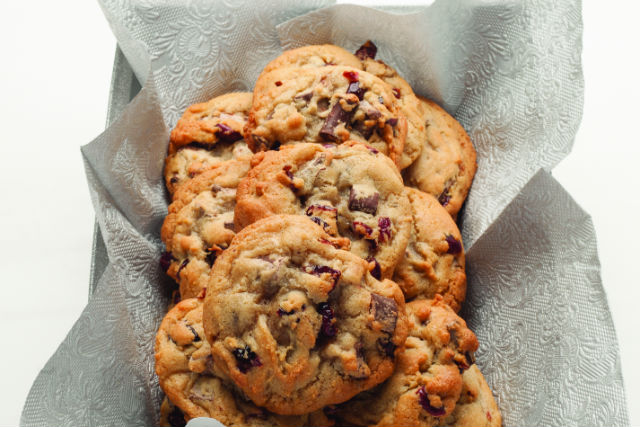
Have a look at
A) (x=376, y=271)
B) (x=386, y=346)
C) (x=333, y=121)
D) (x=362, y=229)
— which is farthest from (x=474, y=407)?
(x=333, y=121)

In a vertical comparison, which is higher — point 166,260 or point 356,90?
point 356,90

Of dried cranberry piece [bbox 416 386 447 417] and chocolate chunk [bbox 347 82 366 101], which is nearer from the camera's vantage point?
dried cranberry piece [bbox 416 386 447 417]

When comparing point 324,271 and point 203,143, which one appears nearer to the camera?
point 324,271

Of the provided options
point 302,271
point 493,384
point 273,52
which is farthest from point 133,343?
point 273,52

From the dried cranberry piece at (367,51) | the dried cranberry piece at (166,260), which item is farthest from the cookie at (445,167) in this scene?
the dried cranberry piece at (166,260)

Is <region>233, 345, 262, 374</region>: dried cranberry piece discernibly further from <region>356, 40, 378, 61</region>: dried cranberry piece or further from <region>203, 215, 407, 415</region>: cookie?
<region>356, 40, 378, 61</region>: dried cranberry piece

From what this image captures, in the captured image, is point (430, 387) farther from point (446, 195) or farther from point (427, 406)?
point (446, 195)

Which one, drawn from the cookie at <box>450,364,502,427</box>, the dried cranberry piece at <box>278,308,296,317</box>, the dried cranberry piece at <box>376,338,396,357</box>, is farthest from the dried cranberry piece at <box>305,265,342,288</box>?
the cookie at <box>450,364,502,427</box>

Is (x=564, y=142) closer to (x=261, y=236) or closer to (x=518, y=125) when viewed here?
(x=518, y=125)
